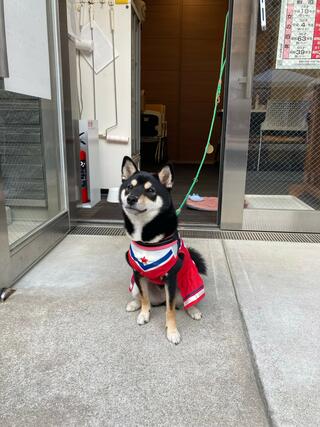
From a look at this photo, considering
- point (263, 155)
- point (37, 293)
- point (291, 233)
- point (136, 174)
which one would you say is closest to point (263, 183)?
point (263, 155)

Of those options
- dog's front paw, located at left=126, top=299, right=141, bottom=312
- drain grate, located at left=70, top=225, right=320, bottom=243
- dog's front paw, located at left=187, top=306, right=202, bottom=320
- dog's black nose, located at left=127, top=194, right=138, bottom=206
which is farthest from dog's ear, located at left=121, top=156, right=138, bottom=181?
drain grate, located at left=70, top=225, right=320, bottom=243

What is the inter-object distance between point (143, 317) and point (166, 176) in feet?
2.60

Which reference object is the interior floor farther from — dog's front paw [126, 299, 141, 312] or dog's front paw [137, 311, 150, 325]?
dog's front paw [137, 311, 150, 325]

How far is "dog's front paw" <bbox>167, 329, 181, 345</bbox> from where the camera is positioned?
5.49ft

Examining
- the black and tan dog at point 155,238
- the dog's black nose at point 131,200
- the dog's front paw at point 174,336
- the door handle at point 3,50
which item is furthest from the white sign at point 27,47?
the dog's front paw at point 174,336

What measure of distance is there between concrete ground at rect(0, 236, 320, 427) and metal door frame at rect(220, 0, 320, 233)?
2.92 ft

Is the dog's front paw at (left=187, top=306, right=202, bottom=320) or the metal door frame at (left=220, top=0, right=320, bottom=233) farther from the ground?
the metal door frame at (left=220, top=0, right=320, bottom=233)

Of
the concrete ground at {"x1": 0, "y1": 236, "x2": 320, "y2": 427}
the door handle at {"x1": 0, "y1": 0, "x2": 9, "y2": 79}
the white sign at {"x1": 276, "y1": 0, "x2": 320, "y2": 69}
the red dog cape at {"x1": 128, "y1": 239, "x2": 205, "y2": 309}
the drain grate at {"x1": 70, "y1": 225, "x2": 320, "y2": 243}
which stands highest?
the white sign at {"x1": 276, "y1": 0, "x2": 320, "y2": 69}

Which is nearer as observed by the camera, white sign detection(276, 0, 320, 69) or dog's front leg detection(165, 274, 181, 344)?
dog's front leg detection(165, 274, 181, 344)

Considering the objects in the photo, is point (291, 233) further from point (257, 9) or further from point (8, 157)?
point (8, 157)

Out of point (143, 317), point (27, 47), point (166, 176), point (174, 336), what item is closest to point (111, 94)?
point (27, 47)

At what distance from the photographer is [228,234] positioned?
10.6ft

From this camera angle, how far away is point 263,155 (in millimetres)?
3154

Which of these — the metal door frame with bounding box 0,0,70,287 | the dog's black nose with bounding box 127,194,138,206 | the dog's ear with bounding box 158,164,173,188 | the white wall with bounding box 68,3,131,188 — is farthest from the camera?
the white wall with bounding box 68,3,131,188
